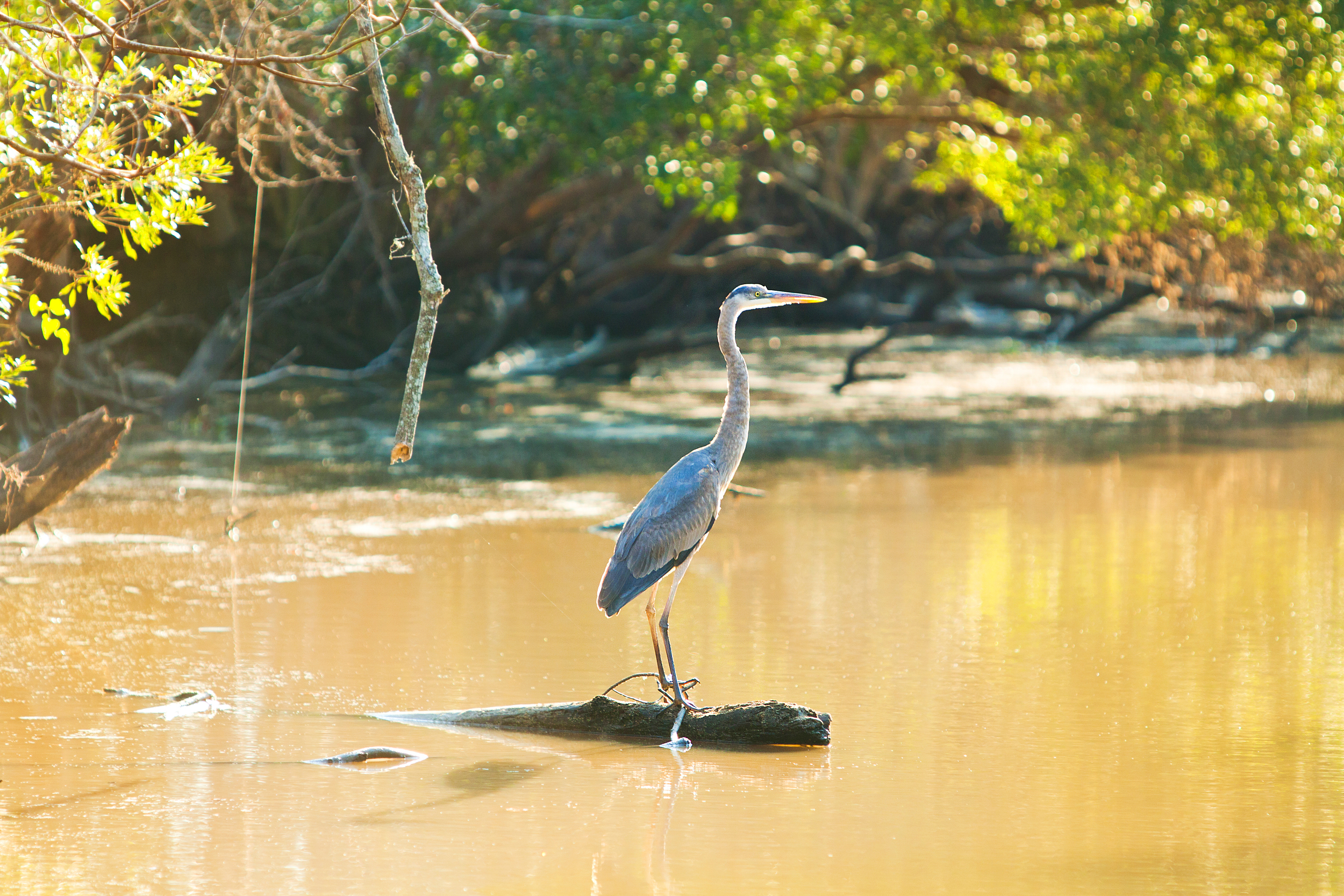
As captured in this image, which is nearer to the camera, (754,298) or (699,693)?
(699,693)

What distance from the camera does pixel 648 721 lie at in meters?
5.51

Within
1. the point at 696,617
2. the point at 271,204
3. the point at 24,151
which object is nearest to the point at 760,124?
the point at 271,204

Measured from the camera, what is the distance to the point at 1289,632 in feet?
23.4

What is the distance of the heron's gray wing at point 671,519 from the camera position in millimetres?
5734

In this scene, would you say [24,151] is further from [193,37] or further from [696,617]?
[193,37]

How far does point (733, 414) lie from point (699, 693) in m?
1.13

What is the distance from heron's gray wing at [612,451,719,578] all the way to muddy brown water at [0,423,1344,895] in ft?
2.22

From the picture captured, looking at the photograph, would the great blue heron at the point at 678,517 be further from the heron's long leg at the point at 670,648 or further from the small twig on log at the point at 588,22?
the small twig on log at the point at 588,22

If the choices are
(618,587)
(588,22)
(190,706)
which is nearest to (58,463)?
(190,706)

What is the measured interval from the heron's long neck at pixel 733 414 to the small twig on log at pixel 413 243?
1.79 m

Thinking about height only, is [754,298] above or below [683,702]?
above

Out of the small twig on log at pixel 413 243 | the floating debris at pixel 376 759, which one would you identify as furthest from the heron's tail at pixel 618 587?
the small twig on log at pixel 413 243

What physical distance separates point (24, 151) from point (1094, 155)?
11.3m

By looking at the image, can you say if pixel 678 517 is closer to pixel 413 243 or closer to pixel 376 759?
pixel 376 759
